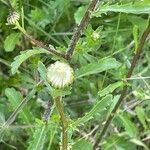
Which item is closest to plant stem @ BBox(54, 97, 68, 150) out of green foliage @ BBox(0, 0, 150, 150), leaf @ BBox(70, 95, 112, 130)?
leaf @ BBox(70, 95, 112, 130)

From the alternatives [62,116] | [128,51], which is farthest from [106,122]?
[62,116]

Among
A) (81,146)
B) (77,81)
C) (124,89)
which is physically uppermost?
(77,81)

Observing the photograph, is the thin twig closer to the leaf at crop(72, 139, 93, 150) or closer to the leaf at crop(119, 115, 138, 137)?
the leaf at crop(72, 139, 93, 150)

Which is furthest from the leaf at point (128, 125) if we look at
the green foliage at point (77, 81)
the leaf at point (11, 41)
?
the leaf at point (11, 41)

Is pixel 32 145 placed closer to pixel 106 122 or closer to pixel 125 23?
pixel 106 122

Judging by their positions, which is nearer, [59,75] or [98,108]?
[59,75]

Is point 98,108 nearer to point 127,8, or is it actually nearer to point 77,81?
point 127,8

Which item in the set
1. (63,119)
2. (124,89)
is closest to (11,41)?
(124,89)

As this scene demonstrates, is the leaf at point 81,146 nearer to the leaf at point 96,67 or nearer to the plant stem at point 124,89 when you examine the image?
the plant stem at point 124,89
